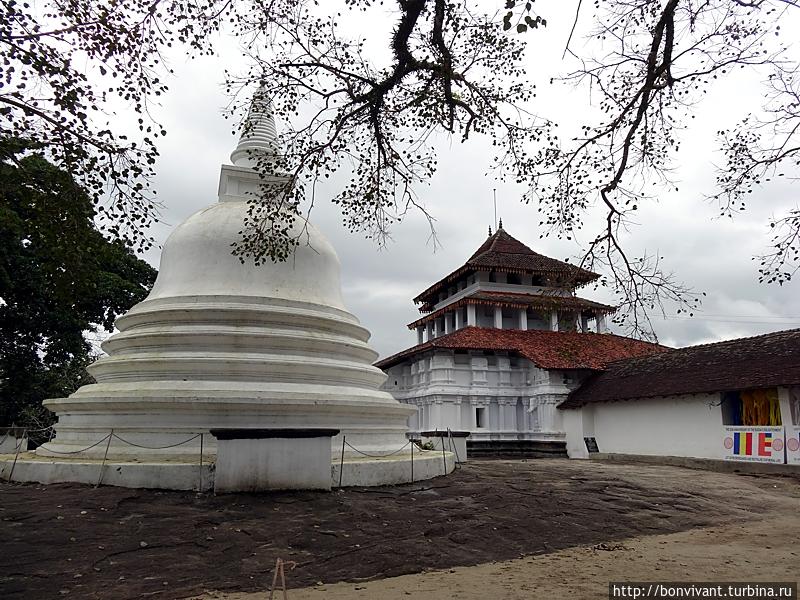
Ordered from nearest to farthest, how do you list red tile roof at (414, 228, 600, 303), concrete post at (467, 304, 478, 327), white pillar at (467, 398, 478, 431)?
white pillar at (467, 398, 478, 431), concrete post at (467, 304, 478, 327), red tile roof at (414, 228, 600, 303)

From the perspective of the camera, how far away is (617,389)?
87.9ft

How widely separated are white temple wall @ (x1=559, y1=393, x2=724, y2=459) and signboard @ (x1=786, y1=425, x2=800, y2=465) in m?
2.99

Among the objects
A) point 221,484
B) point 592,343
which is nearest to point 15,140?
point 221,484

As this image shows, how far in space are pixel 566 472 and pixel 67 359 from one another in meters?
23.7

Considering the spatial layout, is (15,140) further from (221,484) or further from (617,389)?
(617,389)

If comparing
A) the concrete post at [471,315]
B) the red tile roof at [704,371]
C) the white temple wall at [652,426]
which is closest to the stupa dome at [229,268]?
the red tile roof at [704,371]

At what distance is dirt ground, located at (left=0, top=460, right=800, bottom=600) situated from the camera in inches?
252

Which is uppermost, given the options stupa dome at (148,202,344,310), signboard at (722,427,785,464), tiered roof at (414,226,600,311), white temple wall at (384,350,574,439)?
tiered roof at (414,226,600,311)

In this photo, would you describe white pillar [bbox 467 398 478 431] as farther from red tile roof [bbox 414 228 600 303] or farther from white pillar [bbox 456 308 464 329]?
red tile roof [bbox 414 228 600 303]

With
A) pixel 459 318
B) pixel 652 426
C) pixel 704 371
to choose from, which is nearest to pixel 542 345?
pixel 459 318

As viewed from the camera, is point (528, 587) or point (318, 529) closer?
point (528, 587)

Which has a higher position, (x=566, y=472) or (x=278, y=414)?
(x=278, y=414)

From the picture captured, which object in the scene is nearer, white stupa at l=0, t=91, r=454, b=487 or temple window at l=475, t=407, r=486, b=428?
white stupa at l=0, t=91, r=454, b=487

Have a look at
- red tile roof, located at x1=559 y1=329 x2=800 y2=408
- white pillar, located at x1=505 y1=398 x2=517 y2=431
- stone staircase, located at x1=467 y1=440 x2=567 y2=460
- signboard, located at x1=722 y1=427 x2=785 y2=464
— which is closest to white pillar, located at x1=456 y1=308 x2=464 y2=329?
white pillar, located at x1=505 y1=398 x2=517 y2=431
